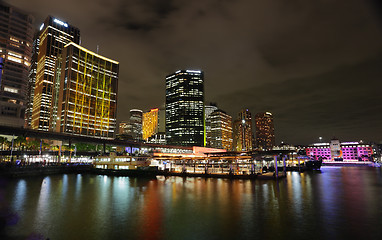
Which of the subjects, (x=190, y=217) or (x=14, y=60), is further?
(x=14, y=60)

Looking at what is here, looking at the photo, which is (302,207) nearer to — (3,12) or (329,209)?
(329,209)

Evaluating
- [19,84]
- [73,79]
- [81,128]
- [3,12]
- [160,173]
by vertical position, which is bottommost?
[160,173]

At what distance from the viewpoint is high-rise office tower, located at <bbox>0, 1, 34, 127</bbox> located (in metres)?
132

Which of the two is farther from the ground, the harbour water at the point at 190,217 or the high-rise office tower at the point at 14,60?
the high-rise office tower at the point at 14,60

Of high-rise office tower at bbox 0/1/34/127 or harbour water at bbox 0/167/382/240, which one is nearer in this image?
harbour water at bbox 0/167/382/240

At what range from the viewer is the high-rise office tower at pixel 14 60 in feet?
433

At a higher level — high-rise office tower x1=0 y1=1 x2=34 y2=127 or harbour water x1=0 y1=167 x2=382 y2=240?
high-rise office tower x1=0 y1=1 x2=34 y2=127

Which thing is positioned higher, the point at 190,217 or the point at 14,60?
the point at 14,60

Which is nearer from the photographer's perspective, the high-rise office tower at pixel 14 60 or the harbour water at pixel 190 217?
the harbour water at pixel 190 217

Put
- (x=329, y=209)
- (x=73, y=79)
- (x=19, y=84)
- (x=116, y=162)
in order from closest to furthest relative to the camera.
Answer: (x=329, y=209) < (x=116, y=162) < (x=19, y=84) < (x=73, y=79)

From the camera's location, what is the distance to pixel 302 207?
27281 mm

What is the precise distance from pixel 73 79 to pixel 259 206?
209 m

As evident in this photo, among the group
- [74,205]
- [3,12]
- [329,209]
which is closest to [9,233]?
[74,205]

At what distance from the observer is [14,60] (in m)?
144
